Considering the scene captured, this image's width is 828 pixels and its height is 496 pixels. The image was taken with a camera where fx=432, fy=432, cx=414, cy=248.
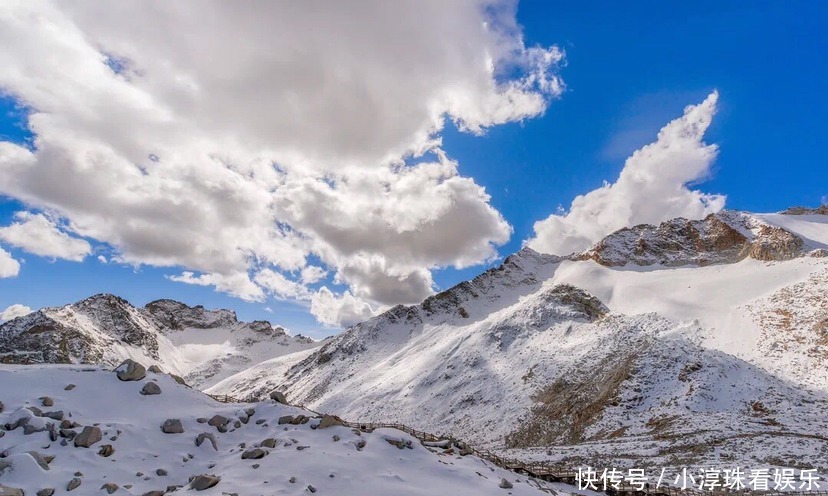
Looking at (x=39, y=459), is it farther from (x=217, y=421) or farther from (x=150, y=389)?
(x=150, y=389)

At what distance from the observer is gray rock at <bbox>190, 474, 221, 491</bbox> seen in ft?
46.4

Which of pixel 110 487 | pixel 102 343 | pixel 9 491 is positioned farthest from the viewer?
pixel 102 343

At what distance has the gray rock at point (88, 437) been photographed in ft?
53.0

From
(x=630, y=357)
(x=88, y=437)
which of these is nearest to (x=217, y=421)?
(x=88, y=437)

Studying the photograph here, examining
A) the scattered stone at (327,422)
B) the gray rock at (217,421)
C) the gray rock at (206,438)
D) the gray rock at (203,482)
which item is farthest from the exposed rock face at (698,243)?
the gray rock at (203,482)

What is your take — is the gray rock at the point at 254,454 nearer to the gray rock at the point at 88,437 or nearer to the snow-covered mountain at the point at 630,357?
the gray rock at the point at 88,437

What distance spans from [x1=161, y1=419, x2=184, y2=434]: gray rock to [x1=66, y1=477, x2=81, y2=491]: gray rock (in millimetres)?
4159

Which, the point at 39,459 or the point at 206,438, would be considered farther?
the point at 206,438

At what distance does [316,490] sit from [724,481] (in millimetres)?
25580

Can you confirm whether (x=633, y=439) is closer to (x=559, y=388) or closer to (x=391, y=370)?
(x=559, y=388)

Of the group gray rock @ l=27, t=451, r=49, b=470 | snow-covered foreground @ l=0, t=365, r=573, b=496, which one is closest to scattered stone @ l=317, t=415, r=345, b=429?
snow-covered foreground @ l=0, t=365, r=573, b=496

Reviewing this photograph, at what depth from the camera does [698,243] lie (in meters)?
97.1

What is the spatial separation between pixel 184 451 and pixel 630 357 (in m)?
57.7

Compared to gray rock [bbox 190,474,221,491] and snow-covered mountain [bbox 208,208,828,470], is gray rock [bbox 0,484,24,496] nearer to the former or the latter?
gray rock [bbox 190,474,221,491]
